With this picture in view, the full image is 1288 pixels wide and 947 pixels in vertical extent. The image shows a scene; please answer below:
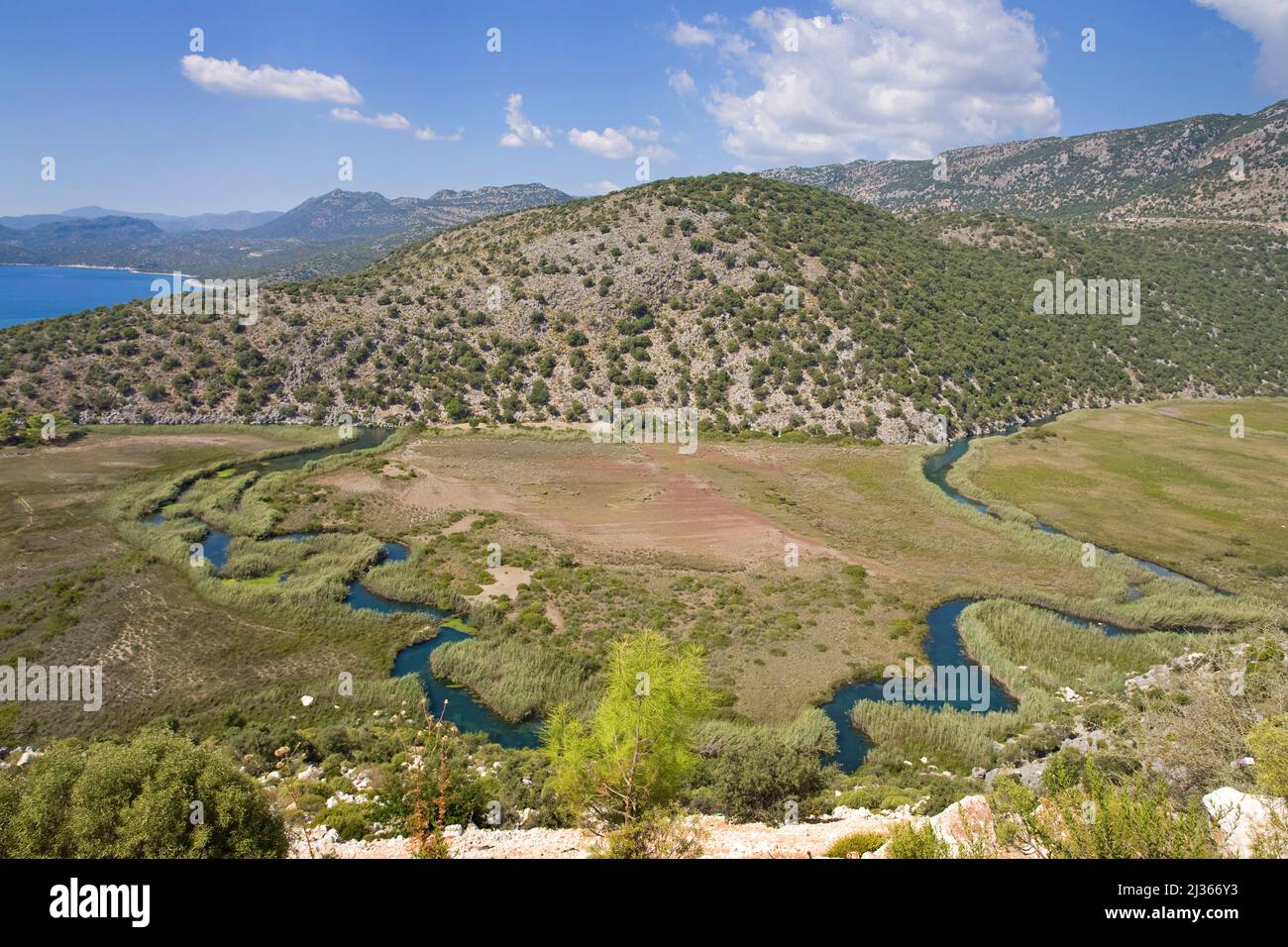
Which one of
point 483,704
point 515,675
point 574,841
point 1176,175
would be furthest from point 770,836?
point 1176,175

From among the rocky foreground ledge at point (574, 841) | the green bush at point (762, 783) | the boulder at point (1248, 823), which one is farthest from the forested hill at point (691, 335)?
the boulder at point (1248, 823)

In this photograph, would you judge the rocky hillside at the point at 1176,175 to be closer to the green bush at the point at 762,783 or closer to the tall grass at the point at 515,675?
the tall grass at the point at 515,675

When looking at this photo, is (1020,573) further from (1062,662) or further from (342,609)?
(342,609)

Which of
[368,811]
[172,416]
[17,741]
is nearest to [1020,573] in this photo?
[368,811]

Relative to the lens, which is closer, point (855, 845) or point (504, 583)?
point (855, 845)

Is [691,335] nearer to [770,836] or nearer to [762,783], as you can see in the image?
[762,783]

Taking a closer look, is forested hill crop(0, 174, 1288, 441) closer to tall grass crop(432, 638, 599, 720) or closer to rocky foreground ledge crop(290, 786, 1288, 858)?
tall grass crop(432, 638, 599, 720)

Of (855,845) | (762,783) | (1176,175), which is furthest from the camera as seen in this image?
(1176,175)

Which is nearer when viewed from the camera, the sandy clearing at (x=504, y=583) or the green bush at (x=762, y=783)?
the green bush at (x=762, y=783)

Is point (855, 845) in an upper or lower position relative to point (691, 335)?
lower
